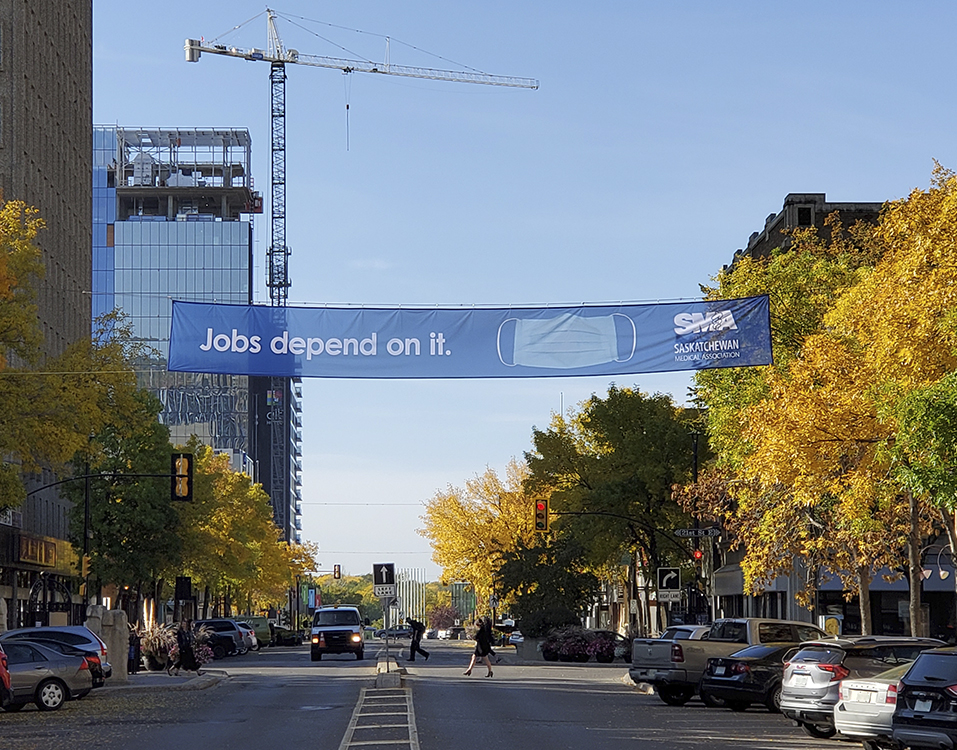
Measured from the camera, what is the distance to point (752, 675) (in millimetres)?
28516

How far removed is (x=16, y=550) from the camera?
6366 cm

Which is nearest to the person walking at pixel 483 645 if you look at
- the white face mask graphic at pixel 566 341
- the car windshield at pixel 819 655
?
the white face mask graphic at pixel 566 341

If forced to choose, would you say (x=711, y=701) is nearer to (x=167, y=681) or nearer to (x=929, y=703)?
(x=929, y=703)

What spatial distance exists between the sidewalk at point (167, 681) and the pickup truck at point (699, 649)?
40.9 ft

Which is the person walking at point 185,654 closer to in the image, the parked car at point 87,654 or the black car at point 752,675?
the parked car at point 87,654

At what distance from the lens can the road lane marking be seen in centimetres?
2005

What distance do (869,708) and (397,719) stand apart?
339 inches

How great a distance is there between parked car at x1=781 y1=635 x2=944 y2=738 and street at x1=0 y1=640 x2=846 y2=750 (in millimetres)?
442

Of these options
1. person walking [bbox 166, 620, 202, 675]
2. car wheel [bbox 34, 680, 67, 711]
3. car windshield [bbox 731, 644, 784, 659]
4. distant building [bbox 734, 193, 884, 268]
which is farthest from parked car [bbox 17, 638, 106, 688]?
distant building [bbox 734, 193, 884, 268]

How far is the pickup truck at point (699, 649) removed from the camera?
101ft

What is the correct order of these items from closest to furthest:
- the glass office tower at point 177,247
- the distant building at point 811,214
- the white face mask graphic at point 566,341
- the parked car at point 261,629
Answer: the white face mask graphic at point 566,341, the distant building at point 811,214, the parked car at point 261,629, the glass office tower at point 177,247

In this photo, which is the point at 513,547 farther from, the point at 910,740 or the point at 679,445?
the point at 910,740

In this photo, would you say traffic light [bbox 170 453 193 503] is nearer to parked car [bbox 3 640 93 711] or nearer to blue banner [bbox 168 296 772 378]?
parked car [bbox 3 640 93 711]

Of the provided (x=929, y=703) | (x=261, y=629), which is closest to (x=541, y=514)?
(x=929, y=703)
